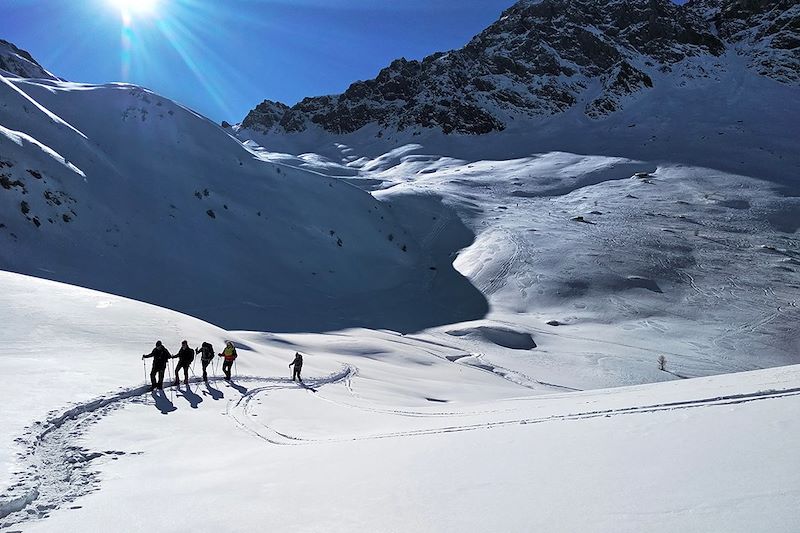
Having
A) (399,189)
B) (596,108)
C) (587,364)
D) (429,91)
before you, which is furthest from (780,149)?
(429,91)

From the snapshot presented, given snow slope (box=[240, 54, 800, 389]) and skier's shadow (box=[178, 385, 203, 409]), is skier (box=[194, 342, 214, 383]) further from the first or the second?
snow slope (box=[240, 54, 800, 389])

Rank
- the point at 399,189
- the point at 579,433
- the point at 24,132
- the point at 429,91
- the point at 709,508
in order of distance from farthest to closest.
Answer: the point at 429,91 → the point at 399,189 → the point at 24,132 → the point at 579,433 → the point at 709,508

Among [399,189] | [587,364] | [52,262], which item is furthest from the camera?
[399,189]

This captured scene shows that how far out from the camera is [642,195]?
2785 inches

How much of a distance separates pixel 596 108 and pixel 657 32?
54.9m

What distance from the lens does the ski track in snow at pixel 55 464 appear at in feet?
18.1

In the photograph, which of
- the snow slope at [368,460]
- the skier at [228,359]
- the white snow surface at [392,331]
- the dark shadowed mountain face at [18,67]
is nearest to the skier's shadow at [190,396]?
the snow slope at [368,460]

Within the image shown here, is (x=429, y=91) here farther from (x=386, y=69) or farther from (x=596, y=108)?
(x=596, y=108)

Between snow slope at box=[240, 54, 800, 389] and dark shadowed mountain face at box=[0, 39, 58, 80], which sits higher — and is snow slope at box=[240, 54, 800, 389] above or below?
below

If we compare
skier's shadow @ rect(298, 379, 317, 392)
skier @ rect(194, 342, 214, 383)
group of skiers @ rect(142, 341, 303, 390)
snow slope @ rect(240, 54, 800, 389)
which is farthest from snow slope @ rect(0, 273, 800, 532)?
snow slope @ rect(240, 54, 800, 389)

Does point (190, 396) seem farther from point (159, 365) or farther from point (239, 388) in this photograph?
point (239, 388)

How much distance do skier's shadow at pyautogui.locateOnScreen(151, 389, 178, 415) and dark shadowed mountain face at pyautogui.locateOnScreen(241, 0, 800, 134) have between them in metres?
135

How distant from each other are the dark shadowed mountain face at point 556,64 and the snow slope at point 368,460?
136386 millimetres

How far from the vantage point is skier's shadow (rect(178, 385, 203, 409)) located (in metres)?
12.3
